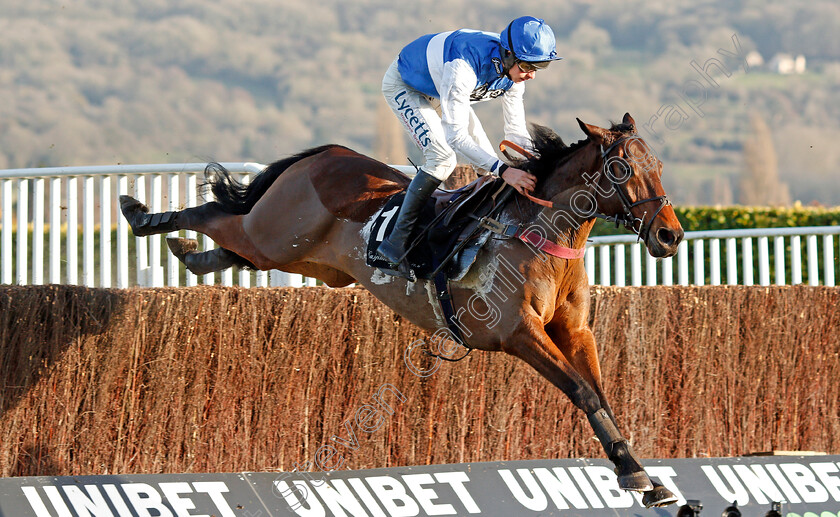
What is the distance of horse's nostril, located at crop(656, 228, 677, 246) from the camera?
4.08 metres

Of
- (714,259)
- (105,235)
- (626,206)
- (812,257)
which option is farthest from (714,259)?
(105,235)

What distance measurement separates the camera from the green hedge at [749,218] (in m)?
13.0

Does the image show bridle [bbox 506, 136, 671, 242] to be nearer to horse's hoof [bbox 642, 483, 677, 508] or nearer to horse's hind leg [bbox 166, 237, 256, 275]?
horse's hoof [bbox 642, 483, 677, 508]

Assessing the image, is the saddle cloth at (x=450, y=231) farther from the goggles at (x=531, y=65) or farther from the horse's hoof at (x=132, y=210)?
the horse's hoof at (x=132, y=210)

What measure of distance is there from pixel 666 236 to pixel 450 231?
3.74ft

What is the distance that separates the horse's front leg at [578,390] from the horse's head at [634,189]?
0.66 meters

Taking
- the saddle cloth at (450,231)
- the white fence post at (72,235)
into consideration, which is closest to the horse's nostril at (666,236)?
the saddle cloth at (450,231)

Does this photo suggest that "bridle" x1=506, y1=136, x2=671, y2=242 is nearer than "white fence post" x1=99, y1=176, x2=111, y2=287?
Yes

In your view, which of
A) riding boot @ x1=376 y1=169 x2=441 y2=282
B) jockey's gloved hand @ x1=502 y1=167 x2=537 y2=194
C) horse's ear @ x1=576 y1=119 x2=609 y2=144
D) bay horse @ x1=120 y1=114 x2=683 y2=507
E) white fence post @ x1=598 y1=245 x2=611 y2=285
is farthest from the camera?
white fence post @ x1=598 y1=245 x2=611 y2=285

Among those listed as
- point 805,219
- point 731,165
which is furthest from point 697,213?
point 731,165

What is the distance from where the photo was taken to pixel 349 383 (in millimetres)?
5621

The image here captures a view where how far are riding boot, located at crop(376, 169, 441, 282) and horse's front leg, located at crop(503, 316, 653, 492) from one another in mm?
721

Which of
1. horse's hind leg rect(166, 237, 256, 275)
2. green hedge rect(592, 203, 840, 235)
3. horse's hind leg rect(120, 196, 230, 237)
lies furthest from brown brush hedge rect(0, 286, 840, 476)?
green hedge rect(592, 203, 840, 235)

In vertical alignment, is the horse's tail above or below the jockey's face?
below
